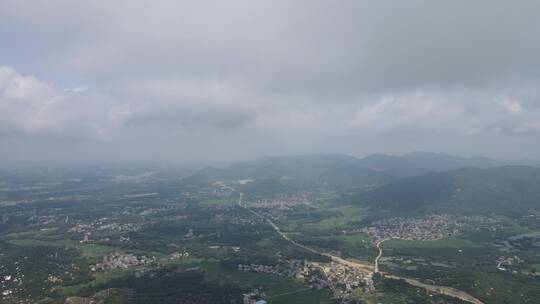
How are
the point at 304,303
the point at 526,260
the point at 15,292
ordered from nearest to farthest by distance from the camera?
the point at 304,303, the point at 15,292, the point at 526,260

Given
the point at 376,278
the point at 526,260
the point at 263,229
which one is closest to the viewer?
the point at 376,278

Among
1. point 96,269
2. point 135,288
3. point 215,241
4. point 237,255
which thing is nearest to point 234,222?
point 215,241

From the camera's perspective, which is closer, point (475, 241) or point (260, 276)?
point (260, 276)

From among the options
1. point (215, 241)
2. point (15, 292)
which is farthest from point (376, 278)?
point (15, 292)

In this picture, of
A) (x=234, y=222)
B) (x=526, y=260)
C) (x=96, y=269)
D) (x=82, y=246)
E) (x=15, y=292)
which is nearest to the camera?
(x=15, y=292)

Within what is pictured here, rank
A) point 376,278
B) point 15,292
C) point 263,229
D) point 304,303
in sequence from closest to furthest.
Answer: point 304,303, point 15,292, point 376,278, point 263,229

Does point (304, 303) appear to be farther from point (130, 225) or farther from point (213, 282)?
point (130, 225)

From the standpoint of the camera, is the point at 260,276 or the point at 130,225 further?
the point at 130,225

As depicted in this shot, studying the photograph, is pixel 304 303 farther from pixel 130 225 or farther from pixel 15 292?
pixel 130 225
